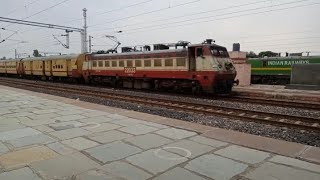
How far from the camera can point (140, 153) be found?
212 inches

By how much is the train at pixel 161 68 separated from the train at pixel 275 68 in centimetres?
1335

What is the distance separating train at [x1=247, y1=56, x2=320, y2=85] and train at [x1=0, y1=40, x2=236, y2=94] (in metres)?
13.3

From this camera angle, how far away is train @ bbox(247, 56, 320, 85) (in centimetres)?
2811

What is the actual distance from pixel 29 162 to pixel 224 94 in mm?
14238

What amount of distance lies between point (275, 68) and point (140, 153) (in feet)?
87.8

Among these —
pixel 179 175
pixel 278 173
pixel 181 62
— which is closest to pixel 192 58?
pixel 181 62

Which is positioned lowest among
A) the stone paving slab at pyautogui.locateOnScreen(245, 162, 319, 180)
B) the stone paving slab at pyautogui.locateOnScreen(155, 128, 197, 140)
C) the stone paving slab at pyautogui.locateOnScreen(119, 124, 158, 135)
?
the stone paving slab at pyautogui.locateOnScreen(245, 162, 319, 180)

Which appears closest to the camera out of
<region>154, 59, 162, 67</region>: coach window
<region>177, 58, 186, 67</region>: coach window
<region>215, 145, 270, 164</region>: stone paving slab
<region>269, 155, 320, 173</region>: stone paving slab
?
<region>269, 155, 320, 173</region>: stone paving slab

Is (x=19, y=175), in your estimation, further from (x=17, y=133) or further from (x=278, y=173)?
(x=278, y=173)

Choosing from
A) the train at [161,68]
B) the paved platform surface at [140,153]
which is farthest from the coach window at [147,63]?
the paved platform surface at [140,153]

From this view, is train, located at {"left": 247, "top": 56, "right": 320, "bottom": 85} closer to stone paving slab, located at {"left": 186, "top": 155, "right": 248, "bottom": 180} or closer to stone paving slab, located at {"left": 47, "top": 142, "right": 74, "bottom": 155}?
stone paving slab, located at {"left": 186, "top": 155, "right": 248, "bottom": 180}

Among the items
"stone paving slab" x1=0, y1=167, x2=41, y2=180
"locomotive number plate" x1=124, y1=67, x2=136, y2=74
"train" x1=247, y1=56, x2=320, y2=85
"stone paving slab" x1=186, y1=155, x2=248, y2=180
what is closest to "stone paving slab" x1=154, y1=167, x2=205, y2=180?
"stone paving slab" x1=186, y1=155, x2=248, y2=180

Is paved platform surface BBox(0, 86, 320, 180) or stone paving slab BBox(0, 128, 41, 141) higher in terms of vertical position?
stone paving slab BBox(0, 128, 41, 141)

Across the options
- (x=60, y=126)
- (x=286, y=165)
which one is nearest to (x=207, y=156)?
(x=286, y=165)
